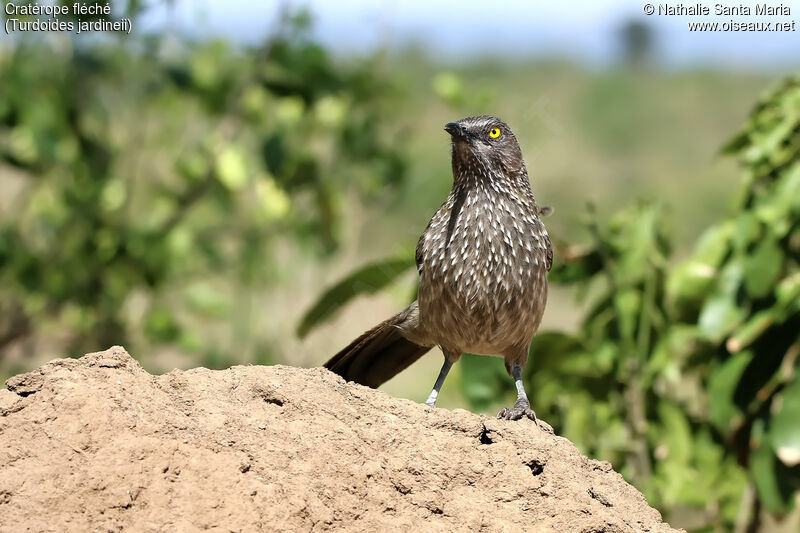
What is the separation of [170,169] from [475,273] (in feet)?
14.0

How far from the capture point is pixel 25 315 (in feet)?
24.1

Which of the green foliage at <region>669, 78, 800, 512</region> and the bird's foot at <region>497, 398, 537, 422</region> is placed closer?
the bird's foot at <region>497, 398, 537, 422</region>

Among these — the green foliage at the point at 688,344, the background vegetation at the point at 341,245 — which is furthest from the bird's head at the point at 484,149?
the green foliage at the point at 688,344

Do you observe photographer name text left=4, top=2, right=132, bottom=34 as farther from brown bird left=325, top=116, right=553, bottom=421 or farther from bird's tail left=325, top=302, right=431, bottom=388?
bird's tail left=325, top=302, right=431, bottom=388

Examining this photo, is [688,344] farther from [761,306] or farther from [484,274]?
[484,274]

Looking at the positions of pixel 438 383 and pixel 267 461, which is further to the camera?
pixel 438 383

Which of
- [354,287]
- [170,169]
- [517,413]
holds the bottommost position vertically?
A: [517,413]

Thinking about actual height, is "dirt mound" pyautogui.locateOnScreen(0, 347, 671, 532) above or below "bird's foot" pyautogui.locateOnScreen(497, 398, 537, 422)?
below

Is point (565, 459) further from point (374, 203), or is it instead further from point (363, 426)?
point (374, 203)

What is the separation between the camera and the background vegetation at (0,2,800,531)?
550 centimetres

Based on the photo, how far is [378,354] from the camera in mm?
4488

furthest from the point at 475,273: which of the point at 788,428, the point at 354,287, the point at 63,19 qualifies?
the point at 63,19

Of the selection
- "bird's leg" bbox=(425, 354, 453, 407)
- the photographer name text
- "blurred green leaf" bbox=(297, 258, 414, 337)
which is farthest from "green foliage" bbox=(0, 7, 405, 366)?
"bird's leg" bbox=(425, 354, 453, 407)

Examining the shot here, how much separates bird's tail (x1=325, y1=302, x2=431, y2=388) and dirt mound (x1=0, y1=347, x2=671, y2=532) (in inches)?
44.8
